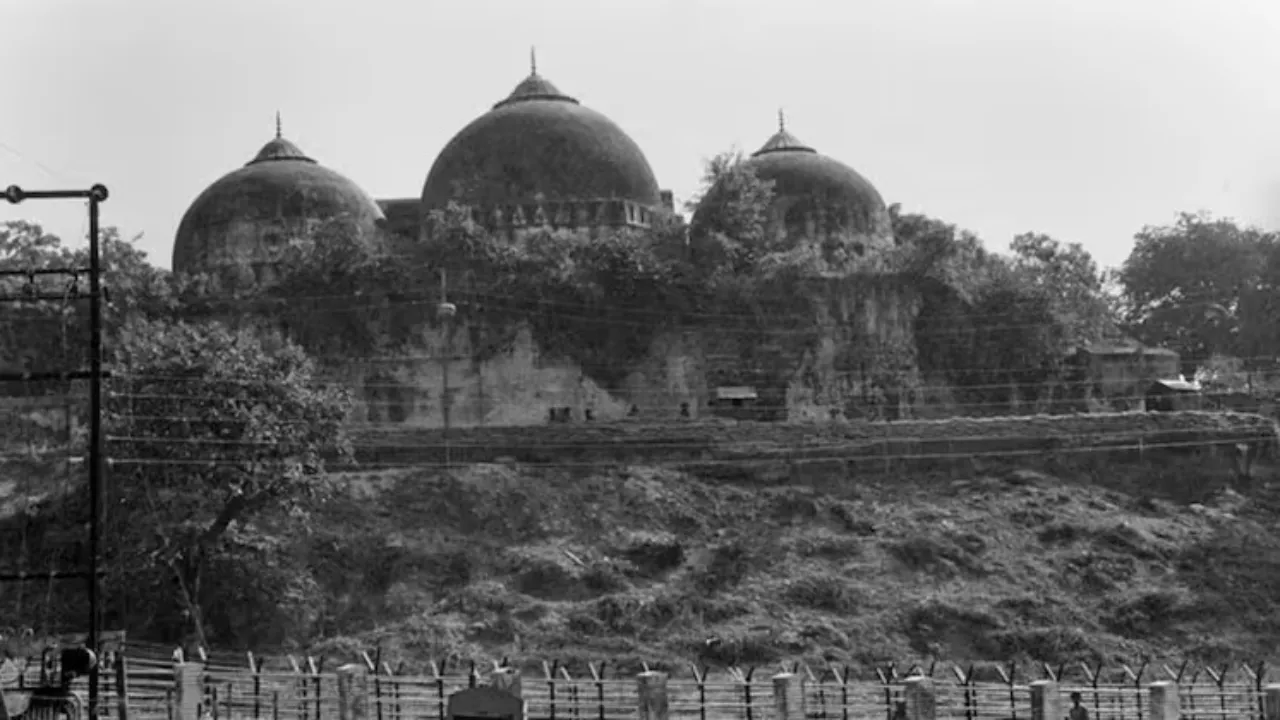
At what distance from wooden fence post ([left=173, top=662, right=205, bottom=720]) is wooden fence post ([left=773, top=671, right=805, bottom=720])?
6.74 metres

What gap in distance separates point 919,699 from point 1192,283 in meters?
36.4

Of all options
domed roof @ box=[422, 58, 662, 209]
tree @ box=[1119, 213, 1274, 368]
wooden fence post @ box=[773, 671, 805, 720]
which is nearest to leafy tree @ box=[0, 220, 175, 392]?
domed roof @ box=[422, 58, 662, 209]

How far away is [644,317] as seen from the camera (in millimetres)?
41062

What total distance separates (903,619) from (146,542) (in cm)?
1189

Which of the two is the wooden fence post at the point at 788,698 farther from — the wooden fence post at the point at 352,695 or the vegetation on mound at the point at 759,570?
the vegetation on mound at the point at 759,570

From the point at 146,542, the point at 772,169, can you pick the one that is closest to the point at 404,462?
the point at 146,542

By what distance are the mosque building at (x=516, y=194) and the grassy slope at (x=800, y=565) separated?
5623 mm

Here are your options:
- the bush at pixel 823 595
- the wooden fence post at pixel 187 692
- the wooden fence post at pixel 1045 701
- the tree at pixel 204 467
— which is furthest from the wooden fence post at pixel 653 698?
the tree at pixel 204 467

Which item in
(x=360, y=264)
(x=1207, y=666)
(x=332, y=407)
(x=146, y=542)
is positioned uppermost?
(x=360, y=264)

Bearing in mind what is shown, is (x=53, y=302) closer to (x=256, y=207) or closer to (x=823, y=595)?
(x=256, y=207)

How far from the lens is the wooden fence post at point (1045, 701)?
78.1 ft

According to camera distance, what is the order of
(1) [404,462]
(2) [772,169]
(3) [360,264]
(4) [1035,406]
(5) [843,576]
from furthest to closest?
(2) [772,169] → (4) [1035,406] → (3) [360,264] → (1) [404,462] → (5) [843,576]

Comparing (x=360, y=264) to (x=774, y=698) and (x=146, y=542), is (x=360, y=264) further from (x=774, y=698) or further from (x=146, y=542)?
(x=774, y=698)

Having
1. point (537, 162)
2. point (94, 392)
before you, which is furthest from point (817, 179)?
point (94, 392)
